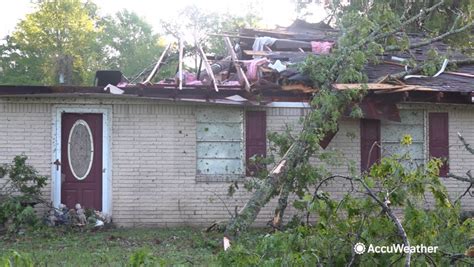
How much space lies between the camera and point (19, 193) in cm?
1034

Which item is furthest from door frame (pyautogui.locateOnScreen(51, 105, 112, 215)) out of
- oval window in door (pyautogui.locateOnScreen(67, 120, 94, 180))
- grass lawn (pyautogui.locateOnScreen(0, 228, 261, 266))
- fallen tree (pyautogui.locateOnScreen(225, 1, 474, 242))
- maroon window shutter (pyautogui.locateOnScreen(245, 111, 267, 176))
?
fallen tree (pyautogui.locateOnScreen(225, 1, 474, 242))

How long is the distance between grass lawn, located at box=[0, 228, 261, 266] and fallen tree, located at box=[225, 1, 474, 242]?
0.67 meters

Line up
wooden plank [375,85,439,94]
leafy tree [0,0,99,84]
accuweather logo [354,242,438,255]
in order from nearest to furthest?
accuweather logo [354,242,438,255] → wooden plank [375,85,439,94] → leafy tree [0,0,99,84]

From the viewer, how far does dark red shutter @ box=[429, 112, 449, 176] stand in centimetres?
1130

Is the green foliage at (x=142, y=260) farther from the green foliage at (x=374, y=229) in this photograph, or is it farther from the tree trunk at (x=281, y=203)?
the tree trunk at (x=281, y=203)

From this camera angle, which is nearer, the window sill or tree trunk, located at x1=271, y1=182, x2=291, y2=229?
tree trunk, located at x1=271, y1=182, x2=291, y2=229

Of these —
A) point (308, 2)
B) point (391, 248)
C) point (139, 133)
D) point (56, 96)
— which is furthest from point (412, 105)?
point (308, 2)

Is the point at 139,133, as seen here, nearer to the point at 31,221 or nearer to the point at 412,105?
the point at 31,221

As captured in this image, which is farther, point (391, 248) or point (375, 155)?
point (375, 155)

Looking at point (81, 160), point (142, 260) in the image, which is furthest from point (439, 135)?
point (142, 260)

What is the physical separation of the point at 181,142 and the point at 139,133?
73 cm

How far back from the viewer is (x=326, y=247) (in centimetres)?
458

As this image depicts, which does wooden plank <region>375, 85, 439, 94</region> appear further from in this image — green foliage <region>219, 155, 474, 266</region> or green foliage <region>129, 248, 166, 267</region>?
green foliage <region>129, 248, 166, 267</region>

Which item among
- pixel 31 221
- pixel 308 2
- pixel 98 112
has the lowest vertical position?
pixel 31 221
